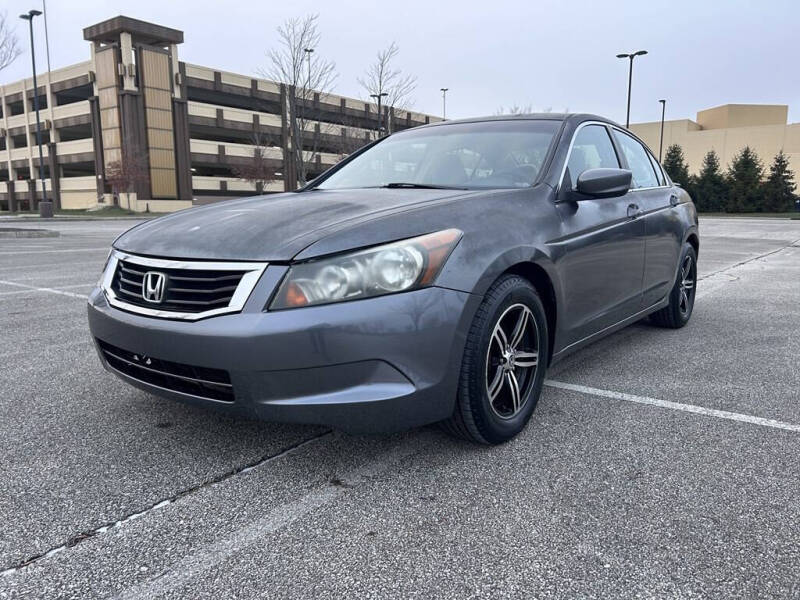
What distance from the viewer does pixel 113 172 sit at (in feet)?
140

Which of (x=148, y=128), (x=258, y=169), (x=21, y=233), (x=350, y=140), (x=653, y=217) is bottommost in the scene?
(x=21, y=233)

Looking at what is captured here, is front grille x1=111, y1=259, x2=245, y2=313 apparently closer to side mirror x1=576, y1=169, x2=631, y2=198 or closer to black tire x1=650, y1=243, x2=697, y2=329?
side mirror x1=576, y1=169, x2=631, y2=198

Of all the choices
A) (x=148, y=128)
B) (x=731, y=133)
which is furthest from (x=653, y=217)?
(x=731, y=133)

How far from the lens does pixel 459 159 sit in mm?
3600

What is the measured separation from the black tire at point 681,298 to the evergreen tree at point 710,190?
163 ft

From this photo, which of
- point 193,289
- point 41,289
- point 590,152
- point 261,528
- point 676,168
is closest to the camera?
point 261,528

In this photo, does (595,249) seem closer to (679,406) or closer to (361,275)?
(679,406)

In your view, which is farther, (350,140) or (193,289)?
(350,140)

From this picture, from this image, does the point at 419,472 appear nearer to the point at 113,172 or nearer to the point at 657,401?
the point at 657,401

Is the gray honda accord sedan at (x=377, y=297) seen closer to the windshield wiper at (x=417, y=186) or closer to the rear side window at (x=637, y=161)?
the windshield wiper at (x=417, y=186)

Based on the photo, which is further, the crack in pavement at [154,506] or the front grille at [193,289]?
the front grille at [193,289]

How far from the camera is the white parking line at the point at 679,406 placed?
3049 mm

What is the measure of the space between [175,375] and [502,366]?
134 cm

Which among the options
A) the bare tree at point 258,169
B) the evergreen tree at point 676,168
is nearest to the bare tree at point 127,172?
the bare tree at point 258,169
